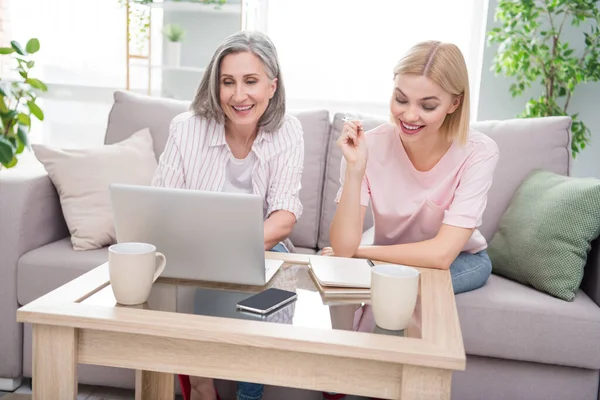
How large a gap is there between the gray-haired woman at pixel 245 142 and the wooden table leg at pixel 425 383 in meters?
0.86

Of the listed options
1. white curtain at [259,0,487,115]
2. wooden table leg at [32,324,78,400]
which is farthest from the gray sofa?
white curtain at [259,0,487,115]

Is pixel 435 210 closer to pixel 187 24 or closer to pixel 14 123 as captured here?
pixel 14 123

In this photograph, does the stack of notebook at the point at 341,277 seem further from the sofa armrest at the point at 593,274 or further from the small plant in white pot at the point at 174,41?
the small plant in white pot at the point at 174,41

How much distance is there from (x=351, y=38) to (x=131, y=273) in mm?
2926

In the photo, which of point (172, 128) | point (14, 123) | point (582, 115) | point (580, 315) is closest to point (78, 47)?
point (14, 123)

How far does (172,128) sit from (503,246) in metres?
1.08

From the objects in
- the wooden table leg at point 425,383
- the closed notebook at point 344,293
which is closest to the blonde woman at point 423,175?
the closed notebook at point 344,293

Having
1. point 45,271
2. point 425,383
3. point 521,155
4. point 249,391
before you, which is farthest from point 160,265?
point 521,155

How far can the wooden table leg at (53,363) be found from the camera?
3.43 feet

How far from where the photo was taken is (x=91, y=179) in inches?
85.3

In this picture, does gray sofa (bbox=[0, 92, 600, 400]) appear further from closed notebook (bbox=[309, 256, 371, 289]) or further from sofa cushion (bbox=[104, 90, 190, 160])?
closed notebook (bbox=[309, 256, 371, 289])

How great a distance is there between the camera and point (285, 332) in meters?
1.01

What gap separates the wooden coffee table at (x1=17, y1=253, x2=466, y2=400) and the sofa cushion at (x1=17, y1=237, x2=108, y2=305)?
2.82 feet

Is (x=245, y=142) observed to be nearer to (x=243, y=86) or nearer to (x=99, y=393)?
(x=243, y=86)
